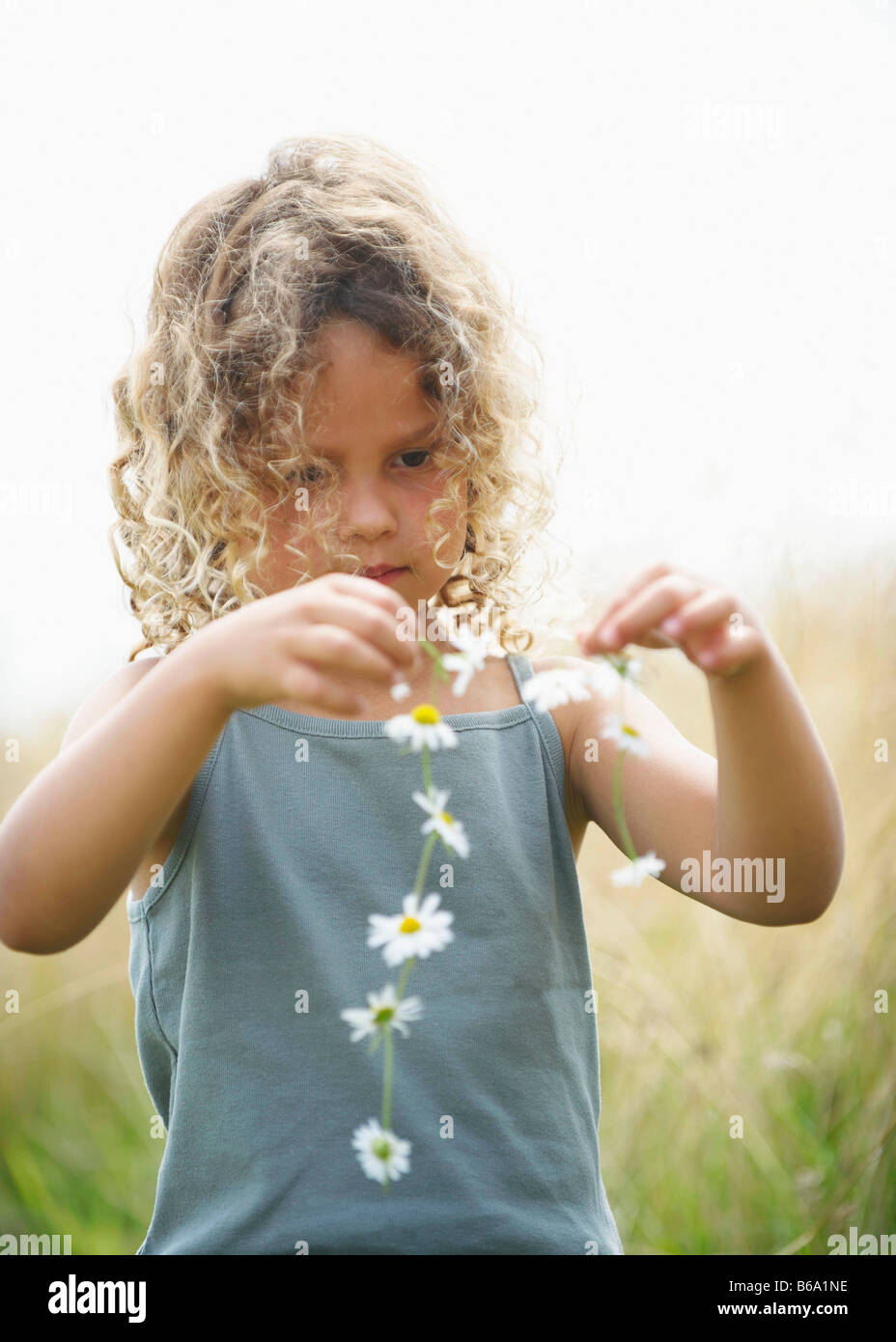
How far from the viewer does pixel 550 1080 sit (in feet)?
2.71

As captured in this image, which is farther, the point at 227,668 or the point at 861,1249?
the point at 861,1249

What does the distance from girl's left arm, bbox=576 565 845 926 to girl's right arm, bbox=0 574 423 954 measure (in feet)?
0.40

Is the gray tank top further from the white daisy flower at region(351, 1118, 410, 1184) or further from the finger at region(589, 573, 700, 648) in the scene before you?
the finger at region(589, 573, 700, 648)

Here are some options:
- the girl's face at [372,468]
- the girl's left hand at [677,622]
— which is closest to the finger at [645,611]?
the girl's left hand at [677,622]

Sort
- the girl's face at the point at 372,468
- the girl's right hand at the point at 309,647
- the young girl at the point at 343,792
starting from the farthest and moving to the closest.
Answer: the girl's face at the point at 372,468 → the young girl at the point at 343,792 → the girl's right hand at the point at 309,647

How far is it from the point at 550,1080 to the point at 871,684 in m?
0.89

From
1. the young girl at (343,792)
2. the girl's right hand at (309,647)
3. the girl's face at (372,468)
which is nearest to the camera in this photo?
the girl's right hand at (309,647)

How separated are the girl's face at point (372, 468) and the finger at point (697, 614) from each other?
0.28 m

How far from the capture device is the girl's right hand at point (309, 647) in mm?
563

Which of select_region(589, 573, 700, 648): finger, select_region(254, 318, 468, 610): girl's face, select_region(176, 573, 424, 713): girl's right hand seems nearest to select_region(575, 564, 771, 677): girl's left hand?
select_region(589, 573, 700, 648): finger

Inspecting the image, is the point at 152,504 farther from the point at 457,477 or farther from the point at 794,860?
the point at 794,860

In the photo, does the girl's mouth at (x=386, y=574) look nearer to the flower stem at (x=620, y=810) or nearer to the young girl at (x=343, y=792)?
the young girl at (x=343, y=792)

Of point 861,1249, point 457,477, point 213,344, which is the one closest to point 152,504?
point 213,344

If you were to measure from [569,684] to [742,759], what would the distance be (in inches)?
6.3
